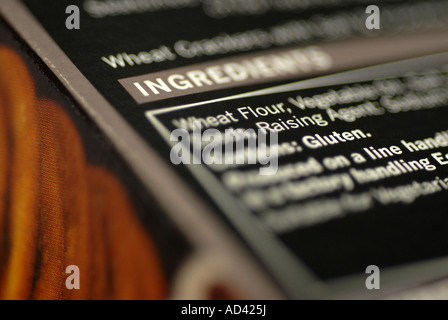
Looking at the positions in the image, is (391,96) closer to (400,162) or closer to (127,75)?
(400,162)

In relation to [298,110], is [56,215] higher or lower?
lower

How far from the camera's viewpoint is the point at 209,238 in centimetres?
35

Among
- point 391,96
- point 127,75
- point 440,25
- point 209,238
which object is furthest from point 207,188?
point 440,25

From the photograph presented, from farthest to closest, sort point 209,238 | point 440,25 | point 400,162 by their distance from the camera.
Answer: point 440,25 < point 400,162 < point 209,238

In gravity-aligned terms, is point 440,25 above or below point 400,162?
above

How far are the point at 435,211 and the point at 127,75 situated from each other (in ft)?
0.99

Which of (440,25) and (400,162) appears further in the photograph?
(440,25)

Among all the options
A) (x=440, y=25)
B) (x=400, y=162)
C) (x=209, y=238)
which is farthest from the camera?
(x=440, y=25)

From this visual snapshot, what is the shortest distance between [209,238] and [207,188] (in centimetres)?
5

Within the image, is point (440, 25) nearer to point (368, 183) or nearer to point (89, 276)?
point (368, 183)
